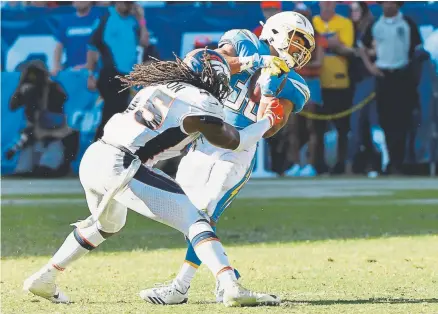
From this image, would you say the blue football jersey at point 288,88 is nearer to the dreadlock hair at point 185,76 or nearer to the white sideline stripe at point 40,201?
the dreadlock hair at point 185,76

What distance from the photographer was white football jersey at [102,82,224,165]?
5.66m

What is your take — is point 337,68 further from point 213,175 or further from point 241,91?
point 213,175

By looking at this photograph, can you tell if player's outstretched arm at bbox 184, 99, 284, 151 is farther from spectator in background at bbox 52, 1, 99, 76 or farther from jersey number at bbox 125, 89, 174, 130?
spectator in background at bbox 52, 1, 99, 76

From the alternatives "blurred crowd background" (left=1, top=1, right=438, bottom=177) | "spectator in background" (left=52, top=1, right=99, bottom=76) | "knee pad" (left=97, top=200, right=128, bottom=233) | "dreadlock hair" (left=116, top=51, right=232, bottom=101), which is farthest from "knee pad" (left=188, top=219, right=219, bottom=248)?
"spectator in background" (left=52, top=1, right=99, bottom=76)

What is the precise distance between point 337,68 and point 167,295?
11405 mm

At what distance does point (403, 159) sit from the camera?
17.5m

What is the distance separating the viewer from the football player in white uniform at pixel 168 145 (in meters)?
5.61

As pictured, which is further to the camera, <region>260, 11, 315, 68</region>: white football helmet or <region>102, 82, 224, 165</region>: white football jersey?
<region>260, 11, 315, 68</region>: white football helmet

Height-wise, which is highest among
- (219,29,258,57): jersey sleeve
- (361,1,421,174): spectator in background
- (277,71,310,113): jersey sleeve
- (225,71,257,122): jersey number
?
(219,29,258,57): jersey sleeve

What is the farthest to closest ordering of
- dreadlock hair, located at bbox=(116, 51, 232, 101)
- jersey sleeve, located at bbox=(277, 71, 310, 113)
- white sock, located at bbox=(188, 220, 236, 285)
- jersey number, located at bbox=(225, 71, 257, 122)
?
jersey number, located at bbox=(225, 71, 257, 122) → jersey sleeve, located at bbox=(277, 71, 310, 113) → dreadlock hair, located at bbox=(116, 51, 232, 101) → white sock, located at bbox=(188, 220, 236, 285)

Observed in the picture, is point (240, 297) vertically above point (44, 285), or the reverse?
point (240, 297)

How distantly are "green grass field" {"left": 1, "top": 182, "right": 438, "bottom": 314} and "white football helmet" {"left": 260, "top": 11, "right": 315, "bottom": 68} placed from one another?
147 centimetres

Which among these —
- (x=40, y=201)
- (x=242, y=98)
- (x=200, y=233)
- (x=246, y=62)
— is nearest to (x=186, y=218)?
(x=200, y=233)

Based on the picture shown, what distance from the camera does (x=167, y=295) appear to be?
6168 mm
